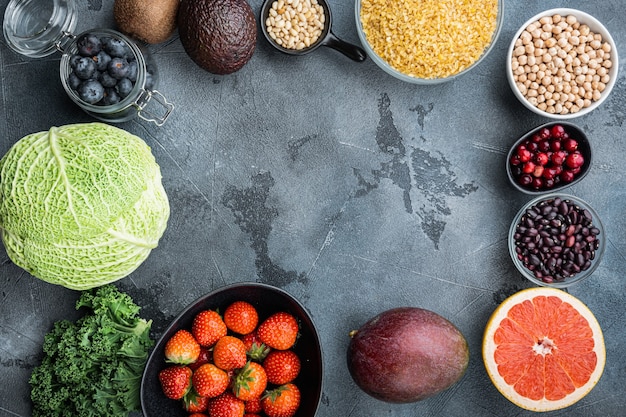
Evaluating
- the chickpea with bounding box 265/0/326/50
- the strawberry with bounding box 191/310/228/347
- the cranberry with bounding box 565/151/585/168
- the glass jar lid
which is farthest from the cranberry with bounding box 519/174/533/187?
the glass jar lid

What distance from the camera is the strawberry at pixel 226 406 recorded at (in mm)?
1590

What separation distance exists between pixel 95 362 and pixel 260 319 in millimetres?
446

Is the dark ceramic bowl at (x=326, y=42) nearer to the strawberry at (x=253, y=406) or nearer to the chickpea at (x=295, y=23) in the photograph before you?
the chickpea at (x=295, y=23)

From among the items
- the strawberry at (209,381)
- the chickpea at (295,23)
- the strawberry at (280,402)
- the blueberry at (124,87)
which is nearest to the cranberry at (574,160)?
the chickpea at (295,23)

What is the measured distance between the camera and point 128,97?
1.65 meters

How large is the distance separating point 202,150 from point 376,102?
0.52 m

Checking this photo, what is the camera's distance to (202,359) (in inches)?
65.0

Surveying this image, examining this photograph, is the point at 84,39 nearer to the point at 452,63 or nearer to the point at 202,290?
the point at 202,290

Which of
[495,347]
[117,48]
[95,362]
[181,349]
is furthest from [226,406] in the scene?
[117,48]

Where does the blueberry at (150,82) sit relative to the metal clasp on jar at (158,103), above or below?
above

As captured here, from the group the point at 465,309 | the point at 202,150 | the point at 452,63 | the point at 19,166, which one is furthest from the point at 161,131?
the point at 465,309

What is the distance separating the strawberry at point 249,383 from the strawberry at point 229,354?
0.08 ft

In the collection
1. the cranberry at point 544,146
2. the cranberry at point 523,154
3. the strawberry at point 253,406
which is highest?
the cranberry at point 544,146

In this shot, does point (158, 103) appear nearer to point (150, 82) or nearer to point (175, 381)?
point (150, 82)
